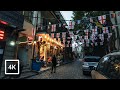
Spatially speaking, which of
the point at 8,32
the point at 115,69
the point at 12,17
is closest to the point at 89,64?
the point at 8,32

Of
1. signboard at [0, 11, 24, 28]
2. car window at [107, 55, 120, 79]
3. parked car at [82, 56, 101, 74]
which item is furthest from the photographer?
parked car at [82, 56, 101, 74]

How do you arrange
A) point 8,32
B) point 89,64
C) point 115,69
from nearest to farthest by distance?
point 115,69
point 89,64
point 8,32

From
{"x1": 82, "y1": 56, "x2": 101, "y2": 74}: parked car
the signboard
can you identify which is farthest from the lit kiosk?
{"x1": 82, "y1": 56, "x2": 101, "y2": 74}: parked car

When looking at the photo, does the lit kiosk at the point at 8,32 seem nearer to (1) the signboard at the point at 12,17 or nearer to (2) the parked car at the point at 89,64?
(1) the signboard at the point at 12,17

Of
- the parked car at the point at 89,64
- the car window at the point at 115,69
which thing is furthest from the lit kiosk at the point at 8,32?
the car window at the point at 115,69

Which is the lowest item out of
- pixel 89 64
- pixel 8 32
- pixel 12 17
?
pixel 89 64

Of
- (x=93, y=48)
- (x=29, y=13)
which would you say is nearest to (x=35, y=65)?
(x=29, y=13)

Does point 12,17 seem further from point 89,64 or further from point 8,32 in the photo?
point 89,64

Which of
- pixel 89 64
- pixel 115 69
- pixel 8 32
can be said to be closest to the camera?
pixel 115 69

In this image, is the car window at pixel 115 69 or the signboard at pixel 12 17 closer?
the car window at pixel 115 69

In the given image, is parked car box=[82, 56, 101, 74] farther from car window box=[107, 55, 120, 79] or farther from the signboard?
car window box=[107, 55, 120, 79]
